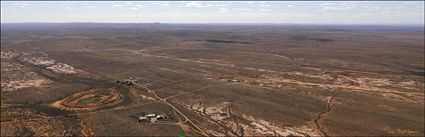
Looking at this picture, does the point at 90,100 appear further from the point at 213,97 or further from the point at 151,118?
the point at 213,97

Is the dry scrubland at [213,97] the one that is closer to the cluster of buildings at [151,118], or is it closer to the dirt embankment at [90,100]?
the dirt embankment at [90,100]

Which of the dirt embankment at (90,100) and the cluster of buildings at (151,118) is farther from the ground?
the dirt embankment at (90,100)

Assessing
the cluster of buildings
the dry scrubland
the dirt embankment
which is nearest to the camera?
the dry scrubland

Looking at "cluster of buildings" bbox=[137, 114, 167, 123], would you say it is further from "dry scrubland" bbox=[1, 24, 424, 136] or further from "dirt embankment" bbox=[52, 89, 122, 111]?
"dirt embankment" bbox=[52, 89, 122, 111]

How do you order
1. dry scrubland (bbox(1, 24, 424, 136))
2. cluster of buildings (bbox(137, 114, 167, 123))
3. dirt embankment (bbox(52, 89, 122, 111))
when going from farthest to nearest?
1. dirt embankment (bbox(52, 89, 122, 111))
2. cluster of buildings (bbox(137, 114, 167, 123))
3. dry scrubland (bbox(1, 24, 424, 136))

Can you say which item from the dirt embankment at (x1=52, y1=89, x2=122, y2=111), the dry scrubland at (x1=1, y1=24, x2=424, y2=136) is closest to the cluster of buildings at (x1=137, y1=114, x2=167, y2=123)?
the dry scrubland at (x1=1, y1=24, x2=424, y2=136)

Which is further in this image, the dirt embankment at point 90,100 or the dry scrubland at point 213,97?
the dirt embankment at point 90,100

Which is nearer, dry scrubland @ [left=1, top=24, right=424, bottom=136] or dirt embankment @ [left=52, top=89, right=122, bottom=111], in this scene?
dry scrubland @ [left=1, top=24, right=424, bottom=136]

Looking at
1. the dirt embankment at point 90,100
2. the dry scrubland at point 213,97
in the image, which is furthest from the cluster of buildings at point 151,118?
the dirt embankment at point 90,100

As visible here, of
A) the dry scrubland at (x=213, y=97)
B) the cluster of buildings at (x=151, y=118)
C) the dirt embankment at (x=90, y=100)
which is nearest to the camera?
the dry scrubland at (x=213, y=97)

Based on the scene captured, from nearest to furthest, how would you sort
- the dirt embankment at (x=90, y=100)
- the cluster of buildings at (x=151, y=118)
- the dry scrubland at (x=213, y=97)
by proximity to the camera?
1. the dry scrubland at (x=213, y=97)
2. the cluster of buildings at (x=151, y=118)
3. the dirt embankment at (x=90, y=100)

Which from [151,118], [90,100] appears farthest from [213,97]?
[90,100]

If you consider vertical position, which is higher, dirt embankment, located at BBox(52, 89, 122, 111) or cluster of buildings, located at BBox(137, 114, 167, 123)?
dirt embankment, located at BBox(52, 89, 122, 111)
